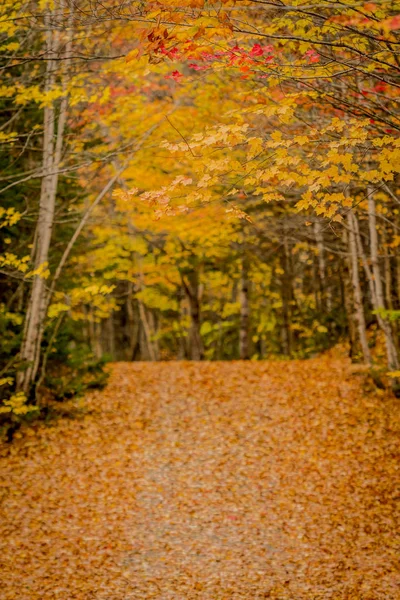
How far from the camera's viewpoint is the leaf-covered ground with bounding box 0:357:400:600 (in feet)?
21.1

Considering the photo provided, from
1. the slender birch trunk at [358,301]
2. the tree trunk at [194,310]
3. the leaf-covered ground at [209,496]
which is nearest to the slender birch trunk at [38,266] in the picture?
the leaf-covered ground at [209,496]

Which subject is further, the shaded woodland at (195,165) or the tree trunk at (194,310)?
the tree trunk at (194,310)

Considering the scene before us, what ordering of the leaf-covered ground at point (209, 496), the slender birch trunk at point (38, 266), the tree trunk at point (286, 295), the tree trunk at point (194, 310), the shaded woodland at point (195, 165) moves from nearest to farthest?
1. the shaded woodland at point (195, 165)
2. the leaf-covered ground at point (209, 496)
3. the slender birch trunk at point (38, 266)
4. the tree trunk at point (286, 295)
5. the tree trunk at point (194, 310)

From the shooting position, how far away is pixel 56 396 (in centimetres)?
1112

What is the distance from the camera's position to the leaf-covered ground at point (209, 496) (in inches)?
253

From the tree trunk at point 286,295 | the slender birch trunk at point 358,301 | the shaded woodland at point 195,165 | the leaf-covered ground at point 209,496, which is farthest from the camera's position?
the tree trunk at point 286,295

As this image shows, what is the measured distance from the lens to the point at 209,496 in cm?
838

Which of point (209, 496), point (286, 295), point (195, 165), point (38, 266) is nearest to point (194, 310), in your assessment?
point (286, 295)

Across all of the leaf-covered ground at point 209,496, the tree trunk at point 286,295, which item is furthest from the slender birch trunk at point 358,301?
the tree trunk at point 286,295

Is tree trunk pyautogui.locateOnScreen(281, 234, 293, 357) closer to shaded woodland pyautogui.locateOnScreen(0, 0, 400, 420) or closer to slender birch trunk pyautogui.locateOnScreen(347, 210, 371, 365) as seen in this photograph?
shaded woodland pyautogui.locateOnScreen(0, 0, 400, 420)

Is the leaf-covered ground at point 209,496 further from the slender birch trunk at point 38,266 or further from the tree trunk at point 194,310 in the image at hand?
the tree trunk at point 194,310

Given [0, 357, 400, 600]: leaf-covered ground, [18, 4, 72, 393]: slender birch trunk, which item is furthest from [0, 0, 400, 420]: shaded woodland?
[0, 357, 400, 600]: leaf-covered ground

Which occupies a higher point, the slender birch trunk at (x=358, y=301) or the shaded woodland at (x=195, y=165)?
the shaded woodland at (x=195, y=165)

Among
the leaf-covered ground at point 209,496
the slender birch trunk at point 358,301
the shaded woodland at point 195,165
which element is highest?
the shaded woodland at point 195,165
